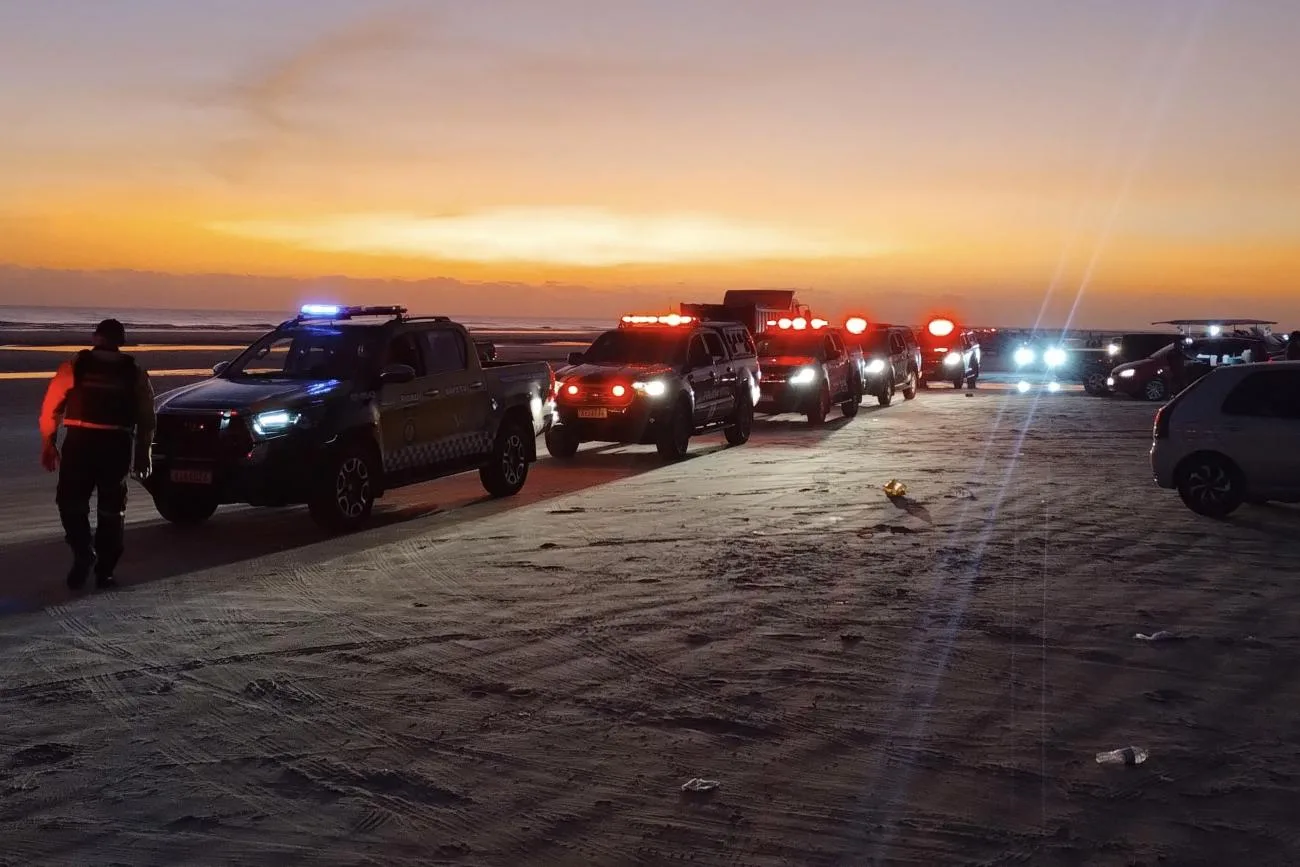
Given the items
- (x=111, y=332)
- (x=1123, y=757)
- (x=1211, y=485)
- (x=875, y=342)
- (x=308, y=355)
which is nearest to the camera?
(x=1123, y=757)

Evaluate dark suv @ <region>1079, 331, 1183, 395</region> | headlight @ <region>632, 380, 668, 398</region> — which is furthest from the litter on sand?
dark suv @ <region>1079, 331, 1183, 395</region>

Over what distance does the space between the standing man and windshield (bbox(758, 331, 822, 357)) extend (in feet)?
61.1

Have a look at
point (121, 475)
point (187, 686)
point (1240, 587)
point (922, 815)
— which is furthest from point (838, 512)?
point (922, 815)

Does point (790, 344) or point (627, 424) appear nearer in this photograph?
point (627, 424)

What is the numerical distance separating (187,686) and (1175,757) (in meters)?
4.65

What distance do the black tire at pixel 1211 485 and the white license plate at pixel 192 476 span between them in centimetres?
915

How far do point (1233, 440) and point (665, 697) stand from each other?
905 cm

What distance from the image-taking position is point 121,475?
404 inches

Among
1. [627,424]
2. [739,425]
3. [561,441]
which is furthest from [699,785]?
[739,425]

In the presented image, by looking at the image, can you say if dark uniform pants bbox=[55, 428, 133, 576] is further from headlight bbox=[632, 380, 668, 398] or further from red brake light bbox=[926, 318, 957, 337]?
red brake light bbox=[926, 318, 957, 337]

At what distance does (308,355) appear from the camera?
46.3 ft

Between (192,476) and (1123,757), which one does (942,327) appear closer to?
(192,476)

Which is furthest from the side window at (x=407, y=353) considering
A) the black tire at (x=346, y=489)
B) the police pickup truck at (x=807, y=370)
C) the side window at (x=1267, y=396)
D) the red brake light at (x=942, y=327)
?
the red brake light at (x=942, y=327)

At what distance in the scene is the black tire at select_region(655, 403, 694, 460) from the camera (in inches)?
793
